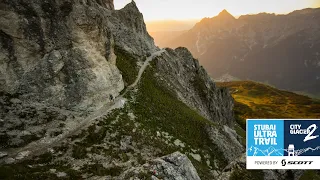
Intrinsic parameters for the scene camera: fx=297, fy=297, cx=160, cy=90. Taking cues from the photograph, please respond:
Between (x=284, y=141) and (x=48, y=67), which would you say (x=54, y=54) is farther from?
(x=284, y=141)

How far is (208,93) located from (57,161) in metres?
67.7

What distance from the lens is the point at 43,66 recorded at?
5369 cm

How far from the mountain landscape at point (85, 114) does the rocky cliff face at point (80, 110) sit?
16cm

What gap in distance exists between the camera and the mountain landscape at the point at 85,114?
37.7m

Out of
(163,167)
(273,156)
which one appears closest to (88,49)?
(163,167)

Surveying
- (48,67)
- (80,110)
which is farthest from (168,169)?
(48,67)

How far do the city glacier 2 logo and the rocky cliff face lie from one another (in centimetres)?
939

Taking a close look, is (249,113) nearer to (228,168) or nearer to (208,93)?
(208,93)

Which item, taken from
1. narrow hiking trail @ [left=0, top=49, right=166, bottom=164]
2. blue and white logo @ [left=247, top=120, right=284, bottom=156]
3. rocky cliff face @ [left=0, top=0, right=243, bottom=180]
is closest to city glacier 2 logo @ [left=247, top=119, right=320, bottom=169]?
blue and white logo @ [left=247, top=120, right=284, bottom=156]

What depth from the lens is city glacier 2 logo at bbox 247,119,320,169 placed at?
2297cm

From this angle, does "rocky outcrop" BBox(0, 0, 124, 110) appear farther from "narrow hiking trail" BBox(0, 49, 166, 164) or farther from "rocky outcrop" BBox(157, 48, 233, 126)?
"rocky outcrop" BBox(157, 48, 233, 126)

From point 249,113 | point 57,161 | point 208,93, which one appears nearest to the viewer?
point 57,161

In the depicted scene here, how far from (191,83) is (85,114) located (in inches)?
1955

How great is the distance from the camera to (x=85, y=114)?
53.8 m
